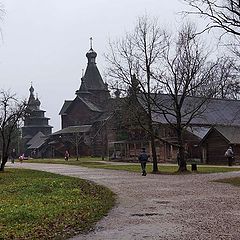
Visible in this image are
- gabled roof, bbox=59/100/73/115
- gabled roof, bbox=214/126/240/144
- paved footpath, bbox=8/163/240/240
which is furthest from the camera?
gabled roof, bbox=59/100/73/115

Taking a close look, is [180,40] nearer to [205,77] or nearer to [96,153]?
[205,77]

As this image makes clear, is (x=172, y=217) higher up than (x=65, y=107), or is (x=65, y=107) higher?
(x=65, y=107)

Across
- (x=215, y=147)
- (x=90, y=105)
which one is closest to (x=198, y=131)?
(x=215, y=147)

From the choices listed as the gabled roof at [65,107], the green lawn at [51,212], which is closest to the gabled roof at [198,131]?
the gabled roof at [65,107]

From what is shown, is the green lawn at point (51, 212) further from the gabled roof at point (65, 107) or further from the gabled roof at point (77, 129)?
the gabled roof at point (65, 107)

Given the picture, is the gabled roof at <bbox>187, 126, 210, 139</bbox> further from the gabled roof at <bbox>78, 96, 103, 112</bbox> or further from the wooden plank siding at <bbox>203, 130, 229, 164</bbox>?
the gabled roof at <bbox>78, 96, 103, 112</bbox>

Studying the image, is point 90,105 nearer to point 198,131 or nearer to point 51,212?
point 198,131

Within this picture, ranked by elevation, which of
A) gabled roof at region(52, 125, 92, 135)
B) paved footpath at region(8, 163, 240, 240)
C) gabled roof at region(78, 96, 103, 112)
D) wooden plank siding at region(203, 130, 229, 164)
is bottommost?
paved footpath at region(8, 163, 240, 240)

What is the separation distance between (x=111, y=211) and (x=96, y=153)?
75.3m

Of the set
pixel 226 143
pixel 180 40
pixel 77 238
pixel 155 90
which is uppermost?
pixel 180 40

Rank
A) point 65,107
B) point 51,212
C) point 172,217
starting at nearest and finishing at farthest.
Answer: point 172,217
point 51,212
point 65,107

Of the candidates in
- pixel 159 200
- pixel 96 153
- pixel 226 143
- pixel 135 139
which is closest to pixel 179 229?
pixel 159 200

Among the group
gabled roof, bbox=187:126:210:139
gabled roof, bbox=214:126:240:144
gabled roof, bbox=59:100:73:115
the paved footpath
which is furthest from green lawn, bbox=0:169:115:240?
gabled roof, bbox=59:100:73:115

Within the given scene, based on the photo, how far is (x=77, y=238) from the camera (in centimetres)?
1029
